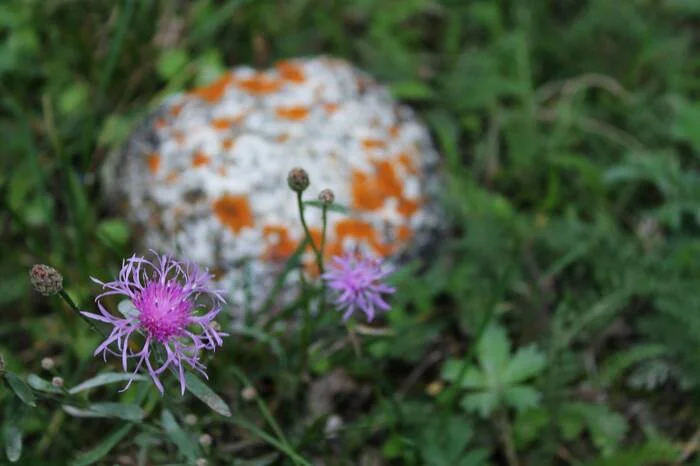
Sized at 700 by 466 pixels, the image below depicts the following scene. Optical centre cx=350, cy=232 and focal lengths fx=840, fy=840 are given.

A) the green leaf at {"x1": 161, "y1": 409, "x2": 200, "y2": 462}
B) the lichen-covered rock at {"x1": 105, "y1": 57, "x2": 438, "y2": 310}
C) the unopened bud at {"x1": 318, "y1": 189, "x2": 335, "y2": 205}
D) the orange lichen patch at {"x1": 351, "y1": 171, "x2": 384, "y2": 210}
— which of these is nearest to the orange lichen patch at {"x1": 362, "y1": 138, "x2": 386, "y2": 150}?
the lichen-covered rock at {"x1": 105, "y1": 57, "x2": 438, "y2": 310}

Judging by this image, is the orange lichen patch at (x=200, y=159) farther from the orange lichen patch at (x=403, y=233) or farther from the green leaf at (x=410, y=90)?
the green leaf at (x=410, y=90)

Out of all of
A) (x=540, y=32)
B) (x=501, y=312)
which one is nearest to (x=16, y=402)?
(x=501, y=312)

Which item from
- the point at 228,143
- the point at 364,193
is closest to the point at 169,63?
the point at 228,143

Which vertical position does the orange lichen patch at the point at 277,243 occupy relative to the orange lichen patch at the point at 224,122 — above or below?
below

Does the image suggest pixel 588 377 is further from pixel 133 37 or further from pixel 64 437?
pixel 133 37

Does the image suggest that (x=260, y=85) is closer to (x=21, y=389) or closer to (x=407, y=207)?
(x=407, y=207)

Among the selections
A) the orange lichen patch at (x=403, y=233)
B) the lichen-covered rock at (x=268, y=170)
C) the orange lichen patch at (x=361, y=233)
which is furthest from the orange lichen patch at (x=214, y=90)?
the orange lichen patch at (x=403, y=233)

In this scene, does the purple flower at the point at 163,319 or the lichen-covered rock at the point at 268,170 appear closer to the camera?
the purple flower at the point at 163,319

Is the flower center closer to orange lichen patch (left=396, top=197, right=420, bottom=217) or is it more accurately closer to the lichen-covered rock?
the lichen-covered rock
